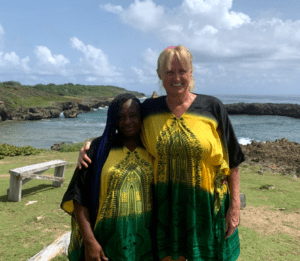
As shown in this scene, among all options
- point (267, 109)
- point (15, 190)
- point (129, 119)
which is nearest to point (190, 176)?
point (129, 119)

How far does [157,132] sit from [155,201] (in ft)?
1.65

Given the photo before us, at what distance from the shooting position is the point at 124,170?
6.66 feet

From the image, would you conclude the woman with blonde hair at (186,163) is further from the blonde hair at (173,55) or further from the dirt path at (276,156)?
the dirt path at (276,156)

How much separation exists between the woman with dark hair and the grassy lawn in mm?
2317

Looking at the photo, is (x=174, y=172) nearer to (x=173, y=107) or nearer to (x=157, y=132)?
(x=157, y=132)

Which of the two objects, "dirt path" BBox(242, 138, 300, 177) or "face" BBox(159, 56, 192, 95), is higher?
"face" BBox(159, 56, 192, 95)

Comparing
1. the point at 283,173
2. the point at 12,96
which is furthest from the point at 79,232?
the point at 12,96

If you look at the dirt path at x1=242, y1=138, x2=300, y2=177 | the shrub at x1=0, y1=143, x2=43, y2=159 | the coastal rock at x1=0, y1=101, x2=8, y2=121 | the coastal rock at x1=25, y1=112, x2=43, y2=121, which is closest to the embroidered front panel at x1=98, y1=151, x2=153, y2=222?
the dirt path at x1=242, y1=138, x2=300, y2=177

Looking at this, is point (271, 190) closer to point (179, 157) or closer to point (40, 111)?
point (179, 157)

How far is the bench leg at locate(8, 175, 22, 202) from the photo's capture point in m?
6.44

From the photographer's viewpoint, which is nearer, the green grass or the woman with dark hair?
the woman with dark hair

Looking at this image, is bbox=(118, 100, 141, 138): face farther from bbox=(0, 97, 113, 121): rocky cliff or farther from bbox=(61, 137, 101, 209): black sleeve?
bbox=(0, 97, 113, 121): rocky cliff

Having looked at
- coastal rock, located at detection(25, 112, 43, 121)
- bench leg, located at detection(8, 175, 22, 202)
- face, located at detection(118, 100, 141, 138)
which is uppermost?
face, located at detection(118, 100, 141, 138)

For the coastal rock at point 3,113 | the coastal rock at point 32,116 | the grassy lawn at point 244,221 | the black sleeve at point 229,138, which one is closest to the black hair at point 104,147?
the black sleeve at point 229,138
